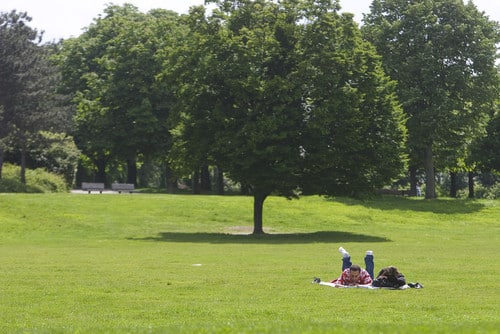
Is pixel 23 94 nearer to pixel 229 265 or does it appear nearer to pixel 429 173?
pixel 429 173

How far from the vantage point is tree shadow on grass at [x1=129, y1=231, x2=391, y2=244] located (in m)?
47.2

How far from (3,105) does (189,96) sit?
24953 millimetres

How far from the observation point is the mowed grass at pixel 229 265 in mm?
17062

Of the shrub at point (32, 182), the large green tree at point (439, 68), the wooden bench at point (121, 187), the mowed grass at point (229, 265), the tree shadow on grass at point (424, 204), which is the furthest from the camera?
the wooden bench at point (121, 187)

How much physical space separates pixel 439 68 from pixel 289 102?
29332 millimetres

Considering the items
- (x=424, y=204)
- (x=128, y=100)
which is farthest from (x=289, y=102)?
(x=128, y=100)

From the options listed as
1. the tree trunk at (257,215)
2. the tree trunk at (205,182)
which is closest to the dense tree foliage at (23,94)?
the tree trunk at (205,182)

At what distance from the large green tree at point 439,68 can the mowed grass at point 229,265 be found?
8868 millimetres

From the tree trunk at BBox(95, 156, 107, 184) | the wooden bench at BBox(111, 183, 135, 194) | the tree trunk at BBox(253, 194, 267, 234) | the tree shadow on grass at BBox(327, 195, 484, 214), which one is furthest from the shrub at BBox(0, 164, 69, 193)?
the tree trunk at BBox(253, 194, 267, 234)

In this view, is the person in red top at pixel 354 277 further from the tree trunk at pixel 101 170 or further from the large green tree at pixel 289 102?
the tree trunk at pixel 101 170

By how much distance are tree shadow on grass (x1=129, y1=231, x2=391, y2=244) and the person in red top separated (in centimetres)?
2248

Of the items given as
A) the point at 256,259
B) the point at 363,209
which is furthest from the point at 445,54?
the point at 256,259

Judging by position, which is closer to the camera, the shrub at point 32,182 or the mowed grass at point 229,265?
the mowed grass at point 229,265

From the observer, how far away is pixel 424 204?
72500 mm
